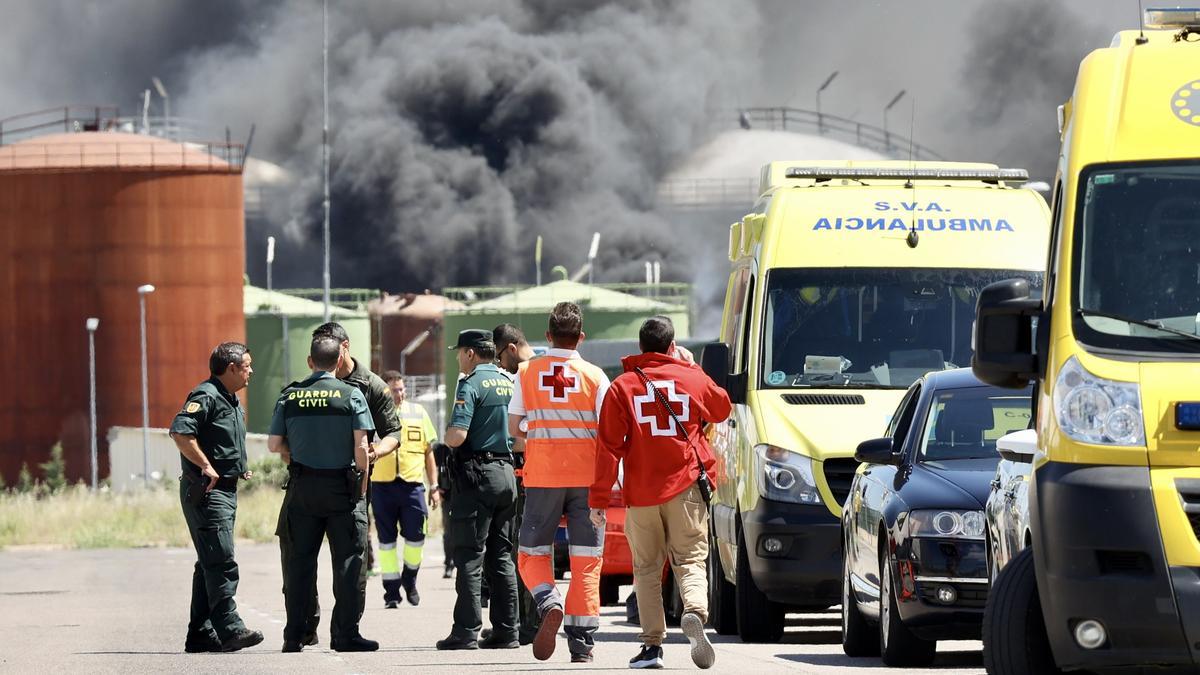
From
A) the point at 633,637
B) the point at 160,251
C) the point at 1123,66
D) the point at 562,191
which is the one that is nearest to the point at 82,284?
the point at 160,251

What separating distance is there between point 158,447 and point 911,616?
57.2 m

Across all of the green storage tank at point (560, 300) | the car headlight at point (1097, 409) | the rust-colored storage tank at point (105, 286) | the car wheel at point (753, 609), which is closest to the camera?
the car headlight at point (1097, 409)

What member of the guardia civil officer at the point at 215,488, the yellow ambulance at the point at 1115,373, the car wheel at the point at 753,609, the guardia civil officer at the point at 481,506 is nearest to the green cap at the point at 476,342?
the guardia civil officer at the point at 481,506

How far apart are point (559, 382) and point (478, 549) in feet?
5.24

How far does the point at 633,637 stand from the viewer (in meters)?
14.3

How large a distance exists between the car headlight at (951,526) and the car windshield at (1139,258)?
369cm

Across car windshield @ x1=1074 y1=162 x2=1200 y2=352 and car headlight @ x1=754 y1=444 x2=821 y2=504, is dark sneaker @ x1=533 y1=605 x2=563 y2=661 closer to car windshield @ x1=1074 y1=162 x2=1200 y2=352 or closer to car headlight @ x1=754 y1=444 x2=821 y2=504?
car headlight @ x1=754 y1=444 x2=821 y2=504

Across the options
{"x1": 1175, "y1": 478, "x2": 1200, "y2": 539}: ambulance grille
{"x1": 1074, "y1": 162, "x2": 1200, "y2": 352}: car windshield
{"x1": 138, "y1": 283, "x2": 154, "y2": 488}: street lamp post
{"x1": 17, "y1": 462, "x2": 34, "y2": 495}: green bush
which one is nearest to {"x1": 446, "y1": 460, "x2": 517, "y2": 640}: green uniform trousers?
{"x1": 1074, "y1": 162, "x2": 1200, "y2": 352}: car windshield

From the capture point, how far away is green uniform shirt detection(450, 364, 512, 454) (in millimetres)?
13328

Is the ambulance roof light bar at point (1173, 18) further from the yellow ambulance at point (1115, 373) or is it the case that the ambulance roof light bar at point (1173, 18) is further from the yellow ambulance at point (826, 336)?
the yellow ambulance at point (826, 336)

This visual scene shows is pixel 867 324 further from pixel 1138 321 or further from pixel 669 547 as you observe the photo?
pixel 1138 321

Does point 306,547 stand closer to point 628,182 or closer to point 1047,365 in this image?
point 1047,365

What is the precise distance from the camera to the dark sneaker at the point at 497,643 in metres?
13.3

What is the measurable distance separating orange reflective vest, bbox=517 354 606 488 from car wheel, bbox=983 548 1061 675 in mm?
4476
